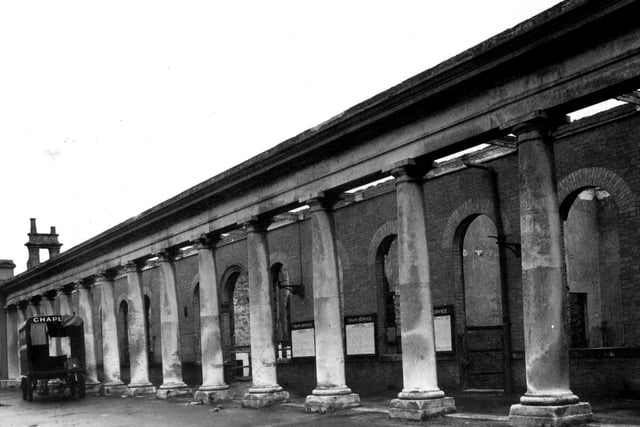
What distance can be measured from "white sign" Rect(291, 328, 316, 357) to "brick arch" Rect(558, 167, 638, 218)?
30.3 ft

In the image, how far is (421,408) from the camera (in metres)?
13.3

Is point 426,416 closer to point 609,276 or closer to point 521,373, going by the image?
point 521,373

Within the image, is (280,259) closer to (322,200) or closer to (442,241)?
(442,241)

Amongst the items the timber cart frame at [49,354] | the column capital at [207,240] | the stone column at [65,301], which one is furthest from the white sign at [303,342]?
the stone column at [65,301]

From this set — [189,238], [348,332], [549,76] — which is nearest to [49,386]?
[189,238]

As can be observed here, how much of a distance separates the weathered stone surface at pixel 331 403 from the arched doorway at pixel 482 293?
12.4 feet

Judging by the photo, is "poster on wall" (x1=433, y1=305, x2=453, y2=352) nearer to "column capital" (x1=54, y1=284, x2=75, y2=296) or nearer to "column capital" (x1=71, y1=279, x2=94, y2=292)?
"column capital" (x1=71, y1=279, x2=94, y2=292)

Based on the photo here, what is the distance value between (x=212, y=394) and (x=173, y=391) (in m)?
3.02

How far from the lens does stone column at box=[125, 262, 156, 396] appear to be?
25469 mm

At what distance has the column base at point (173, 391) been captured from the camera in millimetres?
22969

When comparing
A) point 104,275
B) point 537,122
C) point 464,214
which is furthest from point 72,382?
point 537,122

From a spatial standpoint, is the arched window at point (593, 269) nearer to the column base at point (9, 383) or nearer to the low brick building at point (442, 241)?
the low brick building at point (442, 241)

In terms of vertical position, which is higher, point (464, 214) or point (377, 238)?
point (464, 214)

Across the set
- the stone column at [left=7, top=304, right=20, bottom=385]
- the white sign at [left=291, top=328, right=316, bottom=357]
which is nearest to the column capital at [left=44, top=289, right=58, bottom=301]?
the stone column at [left=7, top=304, right=20, bottom=385]
